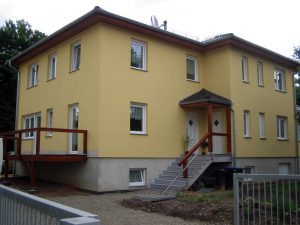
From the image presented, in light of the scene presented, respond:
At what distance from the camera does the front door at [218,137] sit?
1883cm

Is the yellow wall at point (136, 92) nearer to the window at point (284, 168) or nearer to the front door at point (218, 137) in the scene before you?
the front door at point (218, 137)

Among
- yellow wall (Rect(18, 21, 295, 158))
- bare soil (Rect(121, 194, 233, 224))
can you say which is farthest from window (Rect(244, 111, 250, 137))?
bare soil (Rect(121, 194, 233, 224))

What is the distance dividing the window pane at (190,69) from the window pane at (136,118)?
3.95 meters

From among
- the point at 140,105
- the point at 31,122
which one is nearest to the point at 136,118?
the point at 140,105

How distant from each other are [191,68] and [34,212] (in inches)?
661

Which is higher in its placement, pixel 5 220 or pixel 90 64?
pixel 90 64

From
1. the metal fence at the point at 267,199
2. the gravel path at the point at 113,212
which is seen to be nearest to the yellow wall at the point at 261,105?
the gravel path at the point at 113,212

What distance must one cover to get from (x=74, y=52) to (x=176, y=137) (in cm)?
621

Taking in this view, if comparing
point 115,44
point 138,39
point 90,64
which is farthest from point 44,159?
point 138,39

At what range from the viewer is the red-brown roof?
51.4 feet

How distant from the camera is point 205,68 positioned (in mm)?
20125

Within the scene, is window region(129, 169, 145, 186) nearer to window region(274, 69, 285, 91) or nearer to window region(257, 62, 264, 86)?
window region(257, 62, 264, 86)

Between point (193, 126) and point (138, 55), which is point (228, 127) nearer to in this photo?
point (193, 126)

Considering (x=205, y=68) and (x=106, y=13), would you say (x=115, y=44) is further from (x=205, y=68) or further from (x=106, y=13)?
(x=205, y=68)
